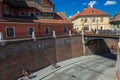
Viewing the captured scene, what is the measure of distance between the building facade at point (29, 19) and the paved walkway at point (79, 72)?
7.41 metres

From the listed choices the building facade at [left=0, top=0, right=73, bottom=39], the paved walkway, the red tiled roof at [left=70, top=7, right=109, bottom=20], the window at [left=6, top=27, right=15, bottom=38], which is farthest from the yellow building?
the window at [left=6, top=27, right=15, bottom=38]

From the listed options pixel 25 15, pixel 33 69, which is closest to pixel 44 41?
pixel 33 69

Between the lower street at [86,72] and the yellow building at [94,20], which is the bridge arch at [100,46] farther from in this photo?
the yellow building at [94,20]

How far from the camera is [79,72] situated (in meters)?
27.9

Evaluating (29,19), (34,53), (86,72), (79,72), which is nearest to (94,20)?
(29,19)

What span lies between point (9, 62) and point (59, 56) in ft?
44.0

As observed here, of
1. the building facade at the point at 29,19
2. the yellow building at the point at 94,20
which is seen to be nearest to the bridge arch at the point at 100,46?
the building facade at the point at 29,19

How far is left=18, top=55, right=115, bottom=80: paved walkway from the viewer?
2523 cm

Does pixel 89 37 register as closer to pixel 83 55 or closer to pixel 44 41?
pixel 83 55

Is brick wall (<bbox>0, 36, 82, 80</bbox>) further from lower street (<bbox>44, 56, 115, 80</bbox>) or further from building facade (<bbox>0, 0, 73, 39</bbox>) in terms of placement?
lower street (<bbox>44, 56, 115, 80</bbox>)

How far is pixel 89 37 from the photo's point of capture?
3847 centimetres

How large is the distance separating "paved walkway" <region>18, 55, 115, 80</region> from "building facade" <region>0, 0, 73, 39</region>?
7412 millimetres

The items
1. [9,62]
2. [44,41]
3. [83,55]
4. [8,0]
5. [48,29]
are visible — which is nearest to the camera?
[9,62]

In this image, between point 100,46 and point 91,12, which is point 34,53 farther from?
point 91,12
